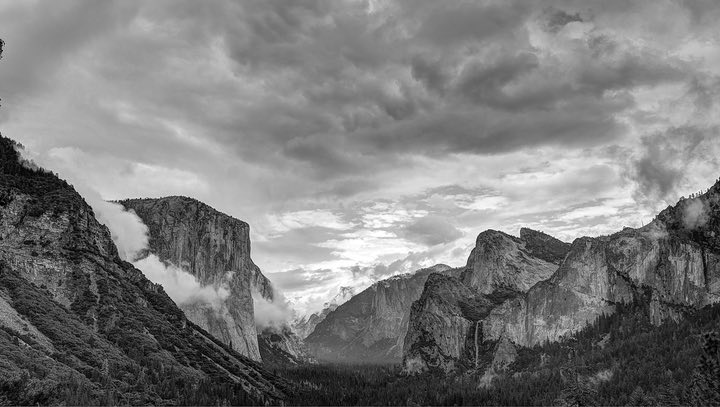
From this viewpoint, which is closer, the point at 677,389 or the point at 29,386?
the point at 29,386

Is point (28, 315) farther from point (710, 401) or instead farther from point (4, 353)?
point (710, 401)

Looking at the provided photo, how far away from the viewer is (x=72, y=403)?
148 metres

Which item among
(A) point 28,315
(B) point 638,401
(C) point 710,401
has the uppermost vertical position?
(A) point 28,315

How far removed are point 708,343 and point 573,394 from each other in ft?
122

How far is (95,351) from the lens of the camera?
19962cm

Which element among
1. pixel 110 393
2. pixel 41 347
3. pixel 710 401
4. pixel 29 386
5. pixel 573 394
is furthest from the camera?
pixel 41 347

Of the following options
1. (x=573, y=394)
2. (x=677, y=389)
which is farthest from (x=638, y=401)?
(x=573, y=394)

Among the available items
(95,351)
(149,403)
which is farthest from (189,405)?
(95,351)

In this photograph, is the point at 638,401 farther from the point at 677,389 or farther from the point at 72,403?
the point at 72,403

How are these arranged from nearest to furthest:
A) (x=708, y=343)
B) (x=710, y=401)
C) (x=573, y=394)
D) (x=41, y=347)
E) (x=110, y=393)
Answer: (x=708, y=343), (x=710, y=401), (x=573, y=394), (x=110, y=393), (x=41, y=347)

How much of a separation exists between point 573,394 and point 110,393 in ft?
412

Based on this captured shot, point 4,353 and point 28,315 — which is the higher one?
point 28,315

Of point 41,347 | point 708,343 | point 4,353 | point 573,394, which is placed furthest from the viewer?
point 41,347

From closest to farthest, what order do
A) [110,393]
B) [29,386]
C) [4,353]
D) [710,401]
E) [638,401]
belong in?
[710,401], [29,386], [4,353], [110,393], [638,401]
